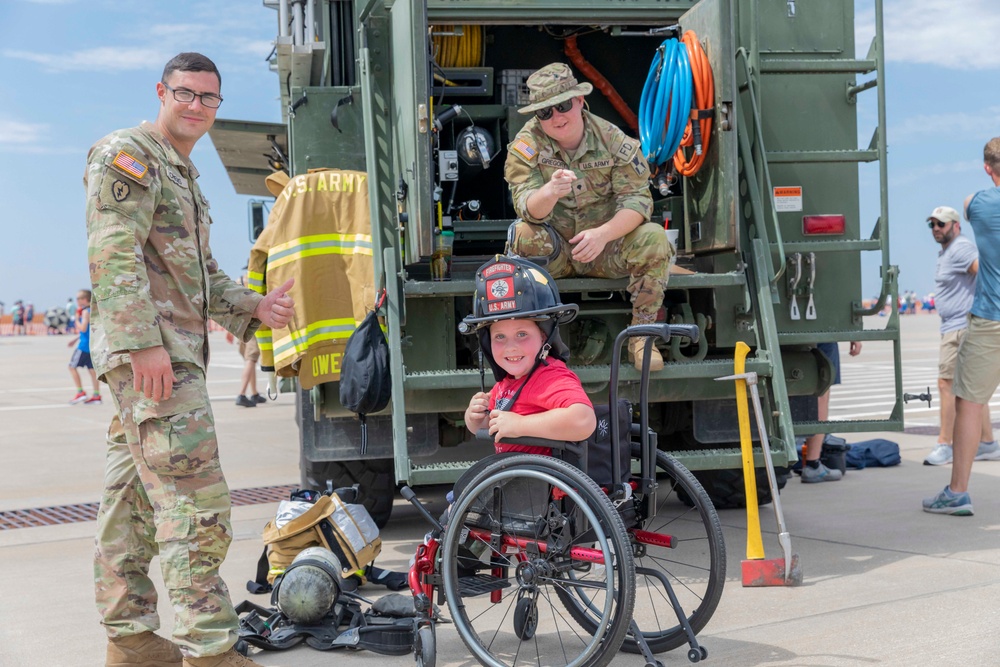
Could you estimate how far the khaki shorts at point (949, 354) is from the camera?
7926 mm

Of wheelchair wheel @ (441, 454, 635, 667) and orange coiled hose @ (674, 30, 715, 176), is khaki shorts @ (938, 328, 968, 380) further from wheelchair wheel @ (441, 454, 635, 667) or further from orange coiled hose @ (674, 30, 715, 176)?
wheelchair wheel @ (441, 454, 635, 667)

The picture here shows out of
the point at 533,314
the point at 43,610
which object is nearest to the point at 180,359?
the point at 533,314

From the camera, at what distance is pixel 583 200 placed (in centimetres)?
540

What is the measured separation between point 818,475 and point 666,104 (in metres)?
3.10

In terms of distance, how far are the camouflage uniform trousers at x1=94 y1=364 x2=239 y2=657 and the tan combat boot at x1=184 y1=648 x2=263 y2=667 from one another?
3cm

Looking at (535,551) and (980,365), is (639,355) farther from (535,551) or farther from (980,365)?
(980,365)

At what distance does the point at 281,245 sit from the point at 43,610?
2.05 meters

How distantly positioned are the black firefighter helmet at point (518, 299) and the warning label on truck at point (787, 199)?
2.50m

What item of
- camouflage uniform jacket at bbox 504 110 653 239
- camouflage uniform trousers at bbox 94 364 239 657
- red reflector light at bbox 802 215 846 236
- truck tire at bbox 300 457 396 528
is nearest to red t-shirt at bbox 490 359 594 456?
camouflage uniform trousers at bbox 94 364 239 657

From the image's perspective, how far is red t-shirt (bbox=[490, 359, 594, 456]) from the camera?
357cm

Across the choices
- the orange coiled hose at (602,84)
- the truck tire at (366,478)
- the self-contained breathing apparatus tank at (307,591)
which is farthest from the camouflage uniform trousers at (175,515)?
the orange coiled hose at (602,84)

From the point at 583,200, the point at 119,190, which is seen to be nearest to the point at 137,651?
the point at 119,190

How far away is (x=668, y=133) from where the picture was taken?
568 centimetres

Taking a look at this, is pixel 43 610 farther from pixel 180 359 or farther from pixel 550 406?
pixel 550 406
